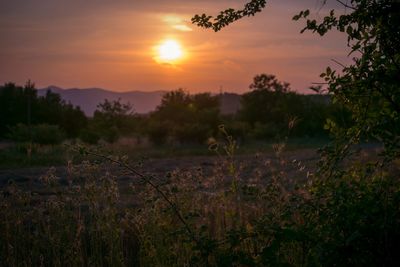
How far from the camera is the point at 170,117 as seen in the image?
3728cm

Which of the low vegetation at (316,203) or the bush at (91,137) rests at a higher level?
the low vegetation at (316,203)

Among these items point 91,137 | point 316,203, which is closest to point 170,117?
point 91,137

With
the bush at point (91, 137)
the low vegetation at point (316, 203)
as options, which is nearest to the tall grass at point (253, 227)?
the low vegetation at point (316, 203)

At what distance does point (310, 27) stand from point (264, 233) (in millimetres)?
1751

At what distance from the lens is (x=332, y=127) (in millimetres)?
4328

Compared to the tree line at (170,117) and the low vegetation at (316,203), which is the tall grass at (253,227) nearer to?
the low vegetation at (316,203)

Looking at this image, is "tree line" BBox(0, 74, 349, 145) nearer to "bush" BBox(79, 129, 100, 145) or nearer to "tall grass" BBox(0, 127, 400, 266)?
"bush" BBox(79, 129, 100, 145)

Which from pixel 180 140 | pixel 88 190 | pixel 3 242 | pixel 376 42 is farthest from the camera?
pixel 180 140

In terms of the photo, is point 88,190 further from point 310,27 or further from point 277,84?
point 277,84

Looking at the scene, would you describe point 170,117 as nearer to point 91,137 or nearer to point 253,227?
point 91,137

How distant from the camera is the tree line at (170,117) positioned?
3309 centimetres

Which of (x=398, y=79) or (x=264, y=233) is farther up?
(x=398, y=79)

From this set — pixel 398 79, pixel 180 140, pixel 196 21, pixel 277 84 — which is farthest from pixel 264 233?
pixel 277 84

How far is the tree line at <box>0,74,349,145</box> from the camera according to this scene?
109 ft
